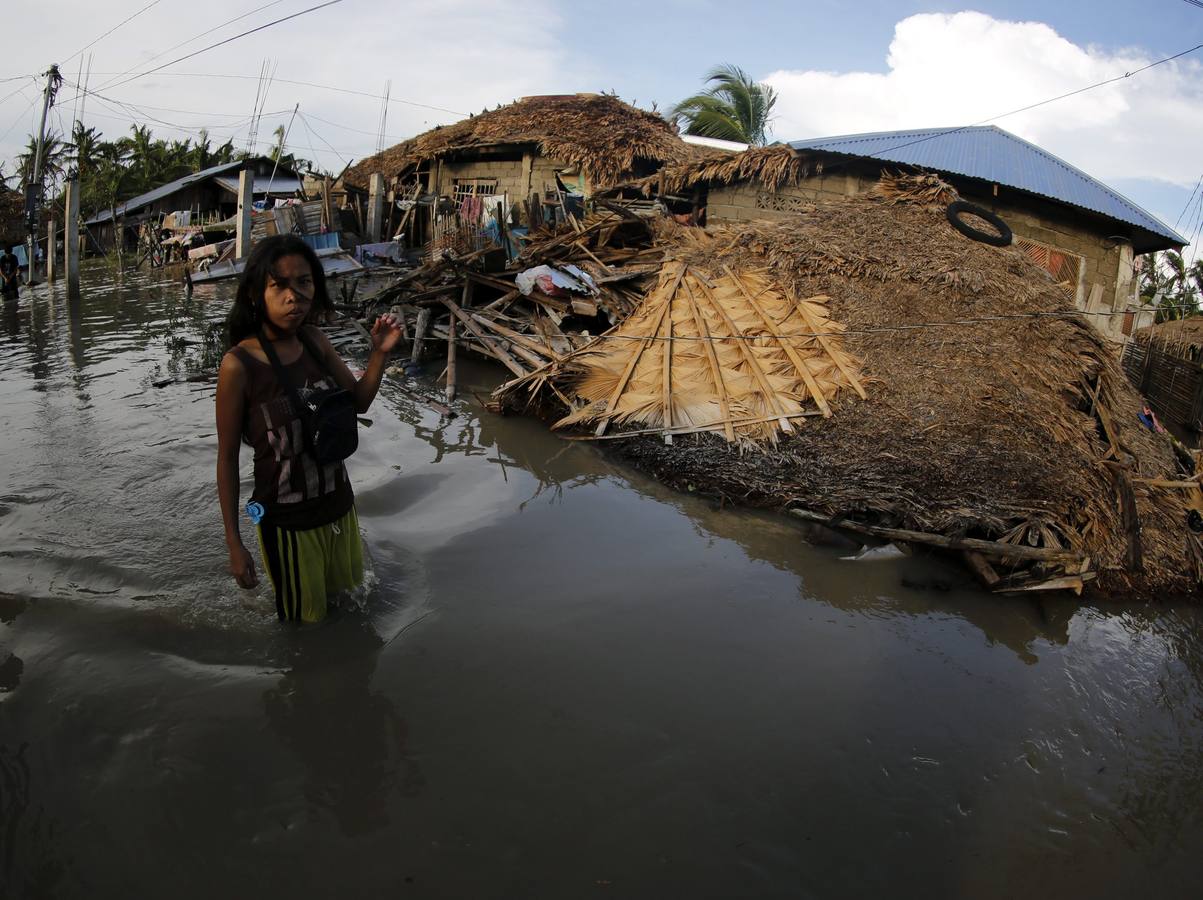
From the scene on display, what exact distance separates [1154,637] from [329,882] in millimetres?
4687

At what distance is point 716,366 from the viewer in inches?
255

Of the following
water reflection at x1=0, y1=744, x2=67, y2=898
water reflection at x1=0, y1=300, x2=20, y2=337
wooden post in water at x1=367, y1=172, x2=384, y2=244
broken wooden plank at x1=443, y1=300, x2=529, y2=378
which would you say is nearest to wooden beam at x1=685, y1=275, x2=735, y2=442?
broken wooden plank at x1=443, y1=300, x2=529, y2=378

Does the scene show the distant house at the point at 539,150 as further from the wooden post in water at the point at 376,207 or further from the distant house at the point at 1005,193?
the distant house at the point at 1005,193

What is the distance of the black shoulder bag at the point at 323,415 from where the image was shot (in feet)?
8.13

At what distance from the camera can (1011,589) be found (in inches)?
173

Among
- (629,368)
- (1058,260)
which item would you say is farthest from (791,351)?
(1058,260)

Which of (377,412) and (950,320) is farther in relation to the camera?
(377,412)

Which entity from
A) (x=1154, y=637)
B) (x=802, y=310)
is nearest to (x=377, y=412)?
(x=802, y=310)

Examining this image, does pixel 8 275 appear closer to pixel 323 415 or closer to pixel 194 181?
pixel 194 181

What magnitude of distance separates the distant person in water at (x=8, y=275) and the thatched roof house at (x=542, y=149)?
26.3 feet

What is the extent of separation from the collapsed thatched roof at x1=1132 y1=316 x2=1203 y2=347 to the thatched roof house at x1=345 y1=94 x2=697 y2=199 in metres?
9.03

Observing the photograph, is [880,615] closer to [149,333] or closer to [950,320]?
[950,320]

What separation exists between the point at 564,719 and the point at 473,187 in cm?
1595

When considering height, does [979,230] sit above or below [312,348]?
above
